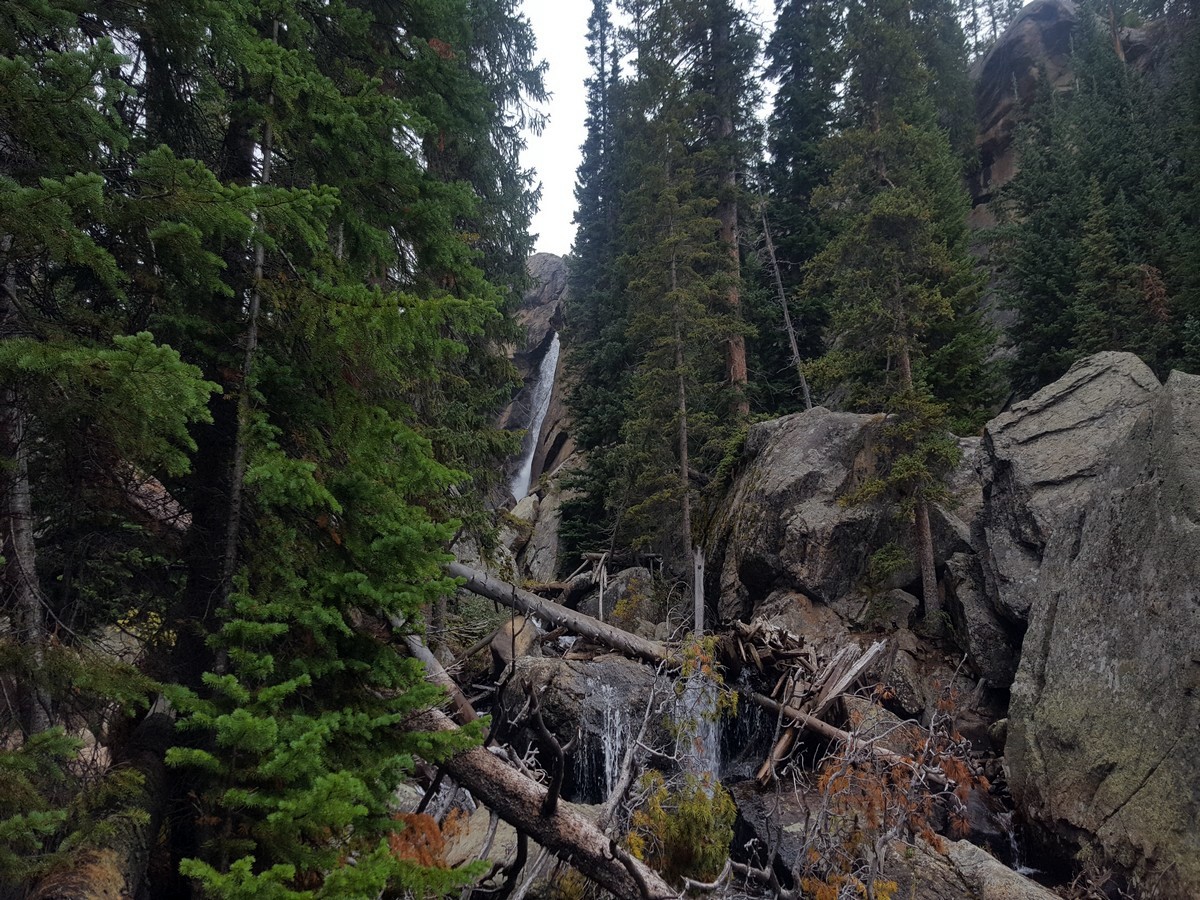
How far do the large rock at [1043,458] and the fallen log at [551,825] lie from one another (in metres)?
11.2

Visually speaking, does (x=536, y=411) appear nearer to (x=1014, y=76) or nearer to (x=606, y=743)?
(x=1014, y=76)

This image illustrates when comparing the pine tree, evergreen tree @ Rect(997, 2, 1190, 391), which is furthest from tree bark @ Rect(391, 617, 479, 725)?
evergreen tree @ Rect(997, 2, 1190, 391)

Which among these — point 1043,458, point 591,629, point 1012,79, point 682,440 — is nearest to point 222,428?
point 591,629

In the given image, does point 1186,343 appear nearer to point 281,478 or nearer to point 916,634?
point 916,634

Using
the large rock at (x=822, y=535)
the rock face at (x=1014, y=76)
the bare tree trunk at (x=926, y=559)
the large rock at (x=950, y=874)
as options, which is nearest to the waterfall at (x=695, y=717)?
the large rock at (x=950, y=874)

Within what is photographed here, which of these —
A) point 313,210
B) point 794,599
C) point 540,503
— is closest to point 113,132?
point 313,210

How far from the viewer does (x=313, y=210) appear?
4562 mm

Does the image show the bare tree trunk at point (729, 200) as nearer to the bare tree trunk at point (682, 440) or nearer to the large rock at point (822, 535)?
the bare tree trunk at point (682, 440)

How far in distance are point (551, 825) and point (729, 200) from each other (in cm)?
2400

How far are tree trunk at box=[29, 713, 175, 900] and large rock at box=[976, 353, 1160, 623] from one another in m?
13.9

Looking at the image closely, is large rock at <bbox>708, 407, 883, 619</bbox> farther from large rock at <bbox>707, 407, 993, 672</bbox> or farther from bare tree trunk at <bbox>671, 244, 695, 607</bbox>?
bare tree trunk at <bbox>671, 244, 695, 607</bbox>

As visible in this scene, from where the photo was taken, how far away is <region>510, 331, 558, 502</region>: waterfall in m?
41.7

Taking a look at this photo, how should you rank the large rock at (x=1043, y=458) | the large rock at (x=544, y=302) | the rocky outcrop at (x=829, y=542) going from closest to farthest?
the large rock at (x=1043, y=458), the rocky outcrop at (x=829, y=542), the large rock at (x=544, y=302)

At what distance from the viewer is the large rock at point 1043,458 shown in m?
13.0
